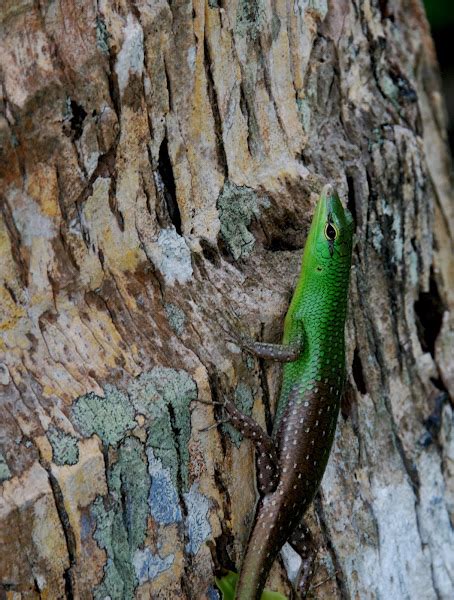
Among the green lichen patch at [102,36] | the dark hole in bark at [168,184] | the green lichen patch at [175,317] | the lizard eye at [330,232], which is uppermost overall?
the green lichen patch at [102,36]

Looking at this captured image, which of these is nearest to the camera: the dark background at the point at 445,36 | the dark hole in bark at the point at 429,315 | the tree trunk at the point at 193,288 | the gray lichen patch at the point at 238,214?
the tree trunk at the point at 193,288

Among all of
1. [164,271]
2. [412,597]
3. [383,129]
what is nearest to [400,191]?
[383,129]

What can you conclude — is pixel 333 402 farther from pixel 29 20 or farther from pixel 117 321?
pixel 29 20

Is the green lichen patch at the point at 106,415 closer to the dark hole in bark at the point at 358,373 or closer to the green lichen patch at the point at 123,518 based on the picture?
the green lichen patch at the point at 123,518

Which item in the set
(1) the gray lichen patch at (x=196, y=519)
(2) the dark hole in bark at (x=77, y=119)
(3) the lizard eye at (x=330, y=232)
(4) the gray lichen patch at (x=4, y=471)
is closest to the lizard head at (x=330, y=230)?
(3) the lizard eye at (x=330, y=232)

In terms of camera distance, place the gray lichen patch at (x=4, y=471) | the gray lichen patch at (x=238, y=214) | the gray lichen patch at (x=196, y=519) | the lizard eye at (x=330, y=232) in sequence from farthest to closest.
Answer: the lizard eye at (x=330, y=232) → the gray lichen patch at (x=238, y=214) → the gray lichen patch at (x=196, y=519) → the gray lichen patch at (x=4, y=471)

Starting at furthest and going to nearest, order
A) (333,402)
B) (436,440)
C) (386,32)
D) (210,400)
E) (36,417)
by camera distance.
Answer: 1. (386,32)
2. (436,440)
3. (333,402)
4. (210,400)
5. (36,417)

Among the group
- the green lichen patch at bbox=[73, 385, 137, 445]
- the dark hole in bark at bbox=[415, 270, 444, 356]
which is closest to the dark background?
the dark hole in bark at bbox=[415, 270, 444, 356]
